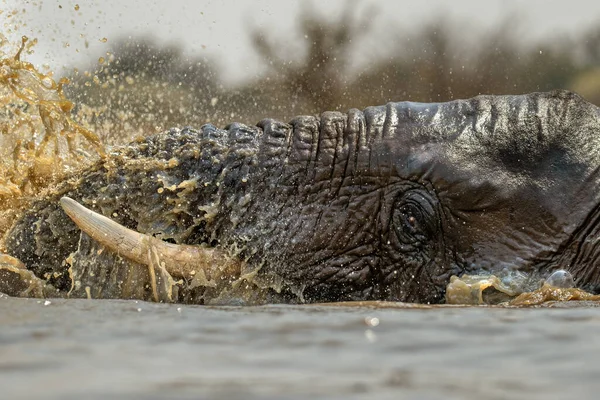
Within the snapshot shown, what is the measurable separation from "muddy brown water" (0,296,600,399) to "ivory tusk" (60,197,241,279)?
4.08 ft

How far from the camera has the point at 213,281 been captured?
5.42 m

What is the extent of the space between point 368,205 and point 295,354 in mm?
2762

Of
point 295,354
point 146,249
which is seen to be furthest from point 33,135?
point 295,354

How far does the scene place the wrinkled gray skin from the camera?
18.3 feet

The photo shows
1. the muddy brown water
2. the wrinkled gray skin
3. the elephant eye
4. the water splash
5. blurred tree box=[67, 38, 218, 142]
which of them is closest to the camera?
the muddy brown water

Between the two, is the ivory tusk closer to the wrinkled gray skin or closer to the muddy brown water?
the wrinkled gray skin

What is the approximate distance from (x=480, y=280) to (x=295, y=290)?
953 mm

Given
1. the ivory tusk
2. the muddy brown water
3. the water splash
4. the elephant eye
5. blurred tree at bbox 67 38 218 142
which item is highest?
blurred tree at bbox 67 38 218 142

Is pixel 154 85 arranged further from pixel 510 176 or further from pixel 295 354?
pixel 295 354

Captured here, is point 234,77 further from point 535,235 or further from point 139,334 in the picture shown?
point 139,334

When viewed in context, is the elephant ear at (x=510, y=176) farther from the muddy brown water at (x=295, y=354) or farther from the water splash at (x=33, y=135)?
the water splash at (x=33, y=135)

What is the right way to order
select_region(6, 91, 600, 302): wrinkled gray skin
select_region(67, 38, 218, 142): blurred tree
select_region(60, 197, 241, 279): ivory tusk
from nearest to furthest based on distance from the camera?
1. select_region(60, 197, 241, 279): ivory tusk
2. select_region(6, 91, 600, 302): wrinkled gray skin
3. select_region(67, 38, 218, 142): blurred tree

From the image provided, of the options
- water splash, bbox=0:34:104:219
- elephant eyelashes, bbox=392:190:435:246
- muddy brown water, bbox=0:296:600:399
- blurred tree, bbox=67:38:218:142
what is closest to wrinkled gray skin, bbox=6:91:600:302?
elephant eyelashes, bbox=392:190:435:246

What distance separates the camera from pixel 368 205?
5.72 m
